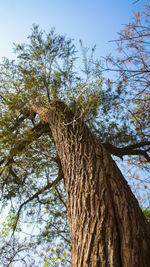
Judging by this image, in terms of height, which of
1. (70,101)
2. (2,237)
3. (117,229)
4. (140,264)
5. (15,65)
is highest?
(15,65)

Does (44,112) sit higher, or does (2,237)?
(44,112)

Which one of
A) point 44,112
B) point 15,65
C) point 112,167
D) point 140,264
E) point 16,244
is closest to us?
point 140,264

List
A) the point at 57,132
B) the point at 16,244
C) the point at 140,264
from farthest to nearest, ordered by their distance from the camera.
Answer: the point at 16,244, the point at 57,132, the point at 140,264

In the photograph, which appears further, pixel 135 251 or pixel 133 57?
pixel 133 57

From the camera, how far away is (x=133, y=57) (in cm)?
264

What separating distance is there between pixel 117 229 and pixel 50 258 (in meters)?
2.94

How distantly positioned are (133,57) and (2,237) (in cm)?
381

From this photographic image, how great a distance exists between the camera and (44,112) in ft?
10.4

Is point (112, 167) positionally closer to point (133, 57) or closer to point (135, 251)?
point (135, 251)

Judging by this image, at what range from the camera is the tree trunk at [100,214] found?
53.1 inches

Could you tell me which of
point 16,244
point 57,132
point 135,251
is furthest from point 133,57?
point 16,244

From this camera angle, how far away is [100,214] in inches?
60.4

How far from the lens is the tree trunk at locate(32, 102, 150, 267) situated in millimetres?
1349

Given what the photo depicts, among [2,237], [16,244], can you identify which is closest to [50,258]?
[16,244]
